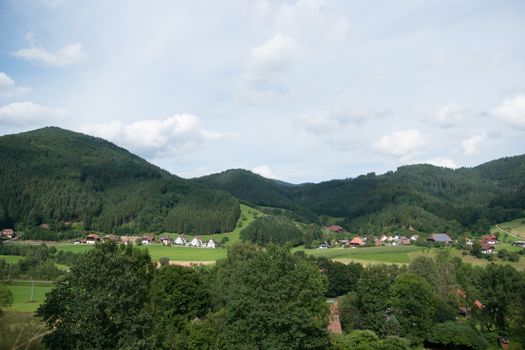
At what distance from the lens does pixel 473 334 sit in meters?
41.7

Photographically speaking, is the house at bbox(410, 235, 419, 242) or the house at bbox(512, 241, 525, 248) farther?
the house at bbox(410, 235, 419, 242)

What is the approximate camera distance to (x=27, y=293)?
5269 centimetres

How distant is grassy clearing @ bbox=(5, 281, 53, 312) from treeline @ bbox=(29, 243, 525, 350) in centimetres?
1520

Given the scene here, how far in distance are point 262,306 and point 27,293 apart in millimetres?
42511

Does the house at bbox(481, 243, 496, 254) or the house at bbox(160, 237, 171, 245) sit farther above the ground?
the house at bbox(160, 237, 171, 245)

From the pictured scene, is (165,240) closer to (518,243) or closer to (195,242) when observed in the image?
(195,242)

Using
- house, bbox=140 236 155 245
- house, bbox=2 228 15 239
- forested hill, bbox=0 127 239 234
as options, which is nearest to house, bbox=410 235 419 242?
forested hill, bbox=0 127 239 234

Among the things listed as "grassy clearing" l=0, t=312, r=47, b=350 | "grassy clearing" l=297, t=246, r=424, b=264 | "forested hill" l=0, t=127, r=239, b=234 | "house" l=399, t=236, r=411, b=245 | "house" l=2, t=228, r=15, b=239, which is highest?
"forested hill" l=0, t=127, r=239, b=234

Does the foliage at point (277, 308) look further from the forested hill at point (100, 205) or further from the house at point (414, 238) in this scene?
the forested hill at point (100, 205)

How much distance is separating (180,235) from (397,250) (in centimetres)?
→ 7879

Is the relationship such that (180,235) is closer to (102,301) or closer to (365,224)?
(365,224)

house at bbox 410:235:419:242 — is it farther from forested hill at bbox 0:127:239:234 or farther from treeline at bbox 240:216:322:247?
forested hill at bbox 0:127:239:234

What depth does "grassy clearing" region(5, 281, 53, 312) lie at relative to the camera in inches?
1710

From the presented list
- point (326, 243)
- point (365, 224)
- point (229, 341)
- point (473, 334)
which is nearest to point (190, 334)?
point (229, 341)
